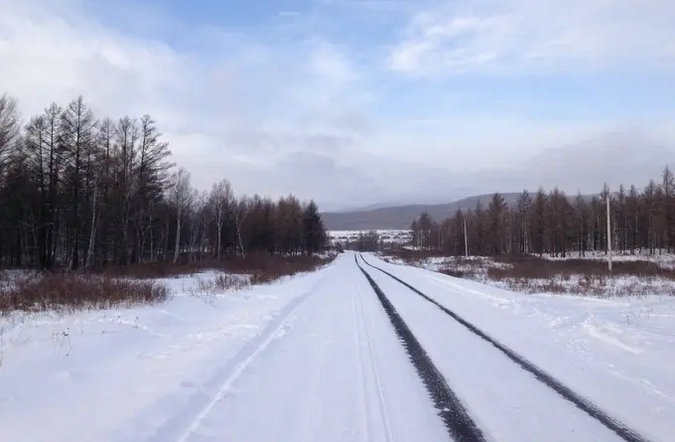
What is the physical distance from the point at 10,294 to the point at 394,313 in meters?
11.5

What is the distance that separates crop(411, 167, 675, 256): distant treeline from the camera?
85919mm

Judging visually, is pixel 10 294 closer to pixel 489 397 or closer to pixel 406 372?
pixel 406 372

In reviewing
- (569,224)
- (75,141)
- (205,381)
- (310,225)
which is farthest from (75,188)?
(569,224)

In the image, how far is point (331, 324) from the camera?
12.1 m

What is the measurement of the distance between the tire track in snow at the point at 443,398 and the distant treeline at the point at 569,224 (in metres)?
78.0

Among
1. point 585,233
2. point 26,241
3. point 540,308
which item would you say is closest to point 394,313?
point 540,308

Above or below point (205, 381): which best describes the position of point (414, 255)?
below

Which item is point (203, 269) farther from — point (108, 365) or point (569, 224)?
point (569, 224)

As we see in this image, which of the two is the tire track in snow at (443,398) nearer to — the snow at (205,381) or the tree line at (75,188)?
the snow at (205,381)

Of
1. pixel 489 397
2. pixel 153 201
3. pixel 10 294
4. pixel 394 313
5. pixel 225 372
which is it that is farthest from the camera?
pixel 153 201

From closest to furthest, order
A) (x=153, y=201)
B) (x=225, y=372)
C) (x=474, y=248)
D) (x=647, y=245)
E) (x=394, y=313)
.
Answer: (x=225, y=372)
(x=394, y=313)
(x=153, y=201)
(x=647, y=245)
(x=474, y=248)

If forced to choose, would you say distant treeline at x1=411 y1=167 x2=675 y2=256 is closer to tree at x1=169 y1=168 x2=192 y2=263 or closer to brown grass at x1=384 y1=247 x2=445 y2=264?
brown grass at x1=384 y1=247 x2=445 y2=264

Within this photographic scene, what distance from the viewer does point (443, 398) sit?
5.98 m

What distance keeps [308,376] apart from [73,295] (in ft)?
36.6
